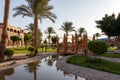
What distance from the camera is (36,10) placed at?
3119cm

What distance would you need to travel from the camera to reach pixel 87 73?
13570mm

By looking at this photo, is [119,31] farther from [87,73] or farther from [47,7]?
[87,73]

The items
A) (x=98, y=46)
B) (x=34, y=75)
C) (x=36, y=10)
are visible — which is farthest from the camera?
(x=36, y=10)

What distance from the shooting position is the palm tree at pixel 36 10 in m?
31.1

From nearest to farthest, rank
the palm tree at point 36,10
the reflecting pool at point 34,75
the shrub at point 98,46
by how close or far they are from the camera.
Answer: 1. the reflecting pool at point 34,75
2. the shrub at point 98,46
3. the palm tree at point 36,10

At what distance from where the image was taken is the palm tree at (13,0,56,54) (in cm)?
3106

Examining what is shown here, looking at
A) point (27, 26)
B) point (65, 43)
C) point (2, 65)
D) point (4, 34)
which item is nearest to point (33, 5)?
point (65, 43)

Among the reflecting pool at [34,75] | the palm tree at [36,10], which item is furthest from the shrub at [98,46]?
the palm tree at [36,10]

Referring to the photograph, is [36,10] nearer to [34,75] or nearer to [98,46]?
[98,46]

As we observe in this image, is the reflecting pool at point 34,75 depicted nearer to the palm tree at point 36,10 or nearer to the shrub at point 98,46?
the shrub at point 98,46

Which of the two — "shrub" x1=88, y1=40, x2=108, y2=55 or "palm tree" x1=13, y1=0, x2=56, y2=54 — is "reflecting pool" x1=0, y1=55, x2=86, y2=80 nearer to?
"shrub" x1=88, y1=40, x2=108, y2=55

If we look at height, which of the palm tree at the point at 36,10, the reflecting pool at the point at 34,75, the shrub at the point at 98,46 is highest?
the palm tree at the point at 36,10

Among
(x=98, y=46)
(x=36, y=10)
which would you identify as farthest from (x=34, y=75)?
(x=36, y=10)

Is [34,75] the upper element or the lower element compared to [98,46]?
lower
